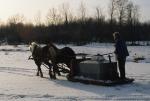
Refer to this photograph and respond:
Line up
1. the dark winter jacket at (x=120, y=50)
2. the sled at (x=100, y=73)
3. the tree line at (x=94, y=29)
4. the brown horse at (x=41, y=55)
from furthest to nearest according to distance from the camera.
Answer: the tree line at (x=94, y=29) → the brown horse at (x=41, y=55) → the dark winter jacket at (x=120, y=50) → the sled at (x=100, y=73)

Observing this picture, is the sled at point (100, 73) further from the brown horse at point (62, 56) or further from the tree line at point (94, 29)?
the tree line at point (94, 29)

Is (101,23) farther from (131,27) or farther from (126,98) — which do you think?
(126,98)

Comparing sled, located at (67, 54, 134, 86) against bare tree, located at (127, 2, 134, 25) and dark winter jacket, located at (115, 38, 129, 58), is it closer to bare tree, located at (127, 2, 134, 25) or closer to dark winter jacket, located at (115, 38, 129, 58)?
dark winter jacket, located at (115, 38, 129, 58)

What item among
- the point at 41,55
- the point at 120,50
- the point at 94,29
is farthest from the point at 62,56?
the point at 94,29

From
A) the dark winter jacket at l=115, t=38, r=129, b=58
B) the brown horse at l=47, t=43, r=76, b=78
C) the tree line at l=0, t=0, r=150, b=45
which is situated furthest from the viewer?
the tree line at l=0, t=0, r=150, b=45

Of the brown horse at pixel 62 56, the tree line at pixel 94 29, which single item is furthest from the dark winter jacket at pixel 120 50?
the tree line at pixel 94 29

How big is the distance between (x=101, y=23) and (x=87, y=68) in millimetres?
81068

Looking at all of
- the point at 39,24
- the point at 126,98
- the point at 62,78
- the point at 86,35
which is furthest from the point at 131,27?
the point at 126,98

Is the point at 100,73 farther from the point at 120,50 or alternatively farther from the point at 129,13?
the point at 129,13

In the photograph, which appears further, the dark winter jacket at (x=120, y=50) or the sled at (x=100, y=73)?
the dark winter jacket at (x=120, y=50)

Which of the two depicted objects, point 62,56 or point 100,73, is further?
point 62,56

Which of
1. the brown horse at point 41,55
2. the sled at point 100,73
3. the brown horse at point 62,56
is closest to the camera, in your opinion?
the sled at point 100,73

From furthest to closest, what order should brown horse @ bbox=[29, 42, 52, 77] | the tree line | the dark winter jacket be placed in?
1. the tree line
2. brown horse @ bbox=[29, 42, 52, 77]
3. the dark winter jacket

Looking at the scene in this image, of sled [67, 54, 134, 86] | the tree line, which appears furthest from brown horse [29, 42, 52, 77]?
the tree line
